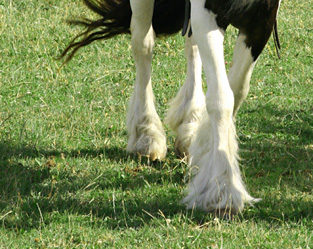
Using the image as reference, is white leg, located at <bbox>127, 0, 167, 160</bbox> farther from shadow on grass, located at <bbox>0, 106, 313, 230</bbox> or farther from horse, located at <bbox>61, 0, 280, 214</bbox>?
shadow on grass, located at <bbox>0, 106, 313, 230</bbox>

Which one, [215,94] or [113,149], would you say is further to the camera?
[113,149]

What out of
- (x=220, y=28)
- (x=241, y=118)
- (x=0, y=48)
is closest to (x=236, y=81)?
(x=220, y=28)

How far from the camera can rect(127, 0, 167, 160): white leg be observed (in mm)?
5590

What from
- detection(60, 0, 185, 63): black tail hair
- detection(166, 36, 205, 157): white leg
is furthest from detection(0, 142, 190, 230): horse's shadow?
detection(60, 0, 185, 63): black tail hair

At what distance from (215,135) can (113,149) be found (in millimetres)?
1651

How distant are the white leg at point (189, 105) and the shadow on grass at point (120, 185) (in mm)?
376

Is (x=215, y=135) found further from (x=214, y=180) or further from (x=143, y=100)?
(x=143, y=100)

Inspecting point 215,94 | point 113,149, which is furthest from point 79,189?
point 215,94

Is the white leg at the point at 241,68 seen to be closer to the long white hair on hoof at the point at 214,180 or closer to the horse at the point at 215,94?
the horse at the point at 215,94

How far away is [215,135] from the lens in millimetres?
4230

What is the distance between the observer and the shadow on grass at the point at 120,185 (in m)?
4.27

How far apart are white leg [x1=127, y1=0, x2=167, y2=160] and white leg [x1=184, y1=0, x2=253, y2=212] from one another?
1.28 metres

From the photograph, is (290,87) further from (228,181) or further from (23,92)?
(228,181)

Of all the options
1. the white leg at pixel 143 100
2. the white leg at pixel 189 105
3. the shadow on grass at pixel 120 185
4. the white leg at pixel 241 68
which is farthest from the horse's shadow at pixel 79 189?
the white leg at pixel 241 68
